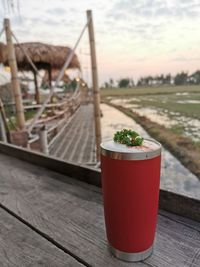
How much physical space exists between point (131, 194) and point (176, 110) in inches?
34.3

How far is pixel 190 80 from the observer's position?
1288mm

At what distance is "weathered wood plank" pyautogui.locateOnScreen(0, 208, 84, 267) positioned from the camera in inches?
28.0

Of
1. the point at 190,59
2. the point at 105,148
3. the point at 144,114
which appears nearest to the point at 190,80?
the point at 190,59

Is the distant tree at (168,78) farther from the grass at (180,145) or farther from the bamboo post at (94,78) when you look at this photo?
the bamboo post at (94,78)

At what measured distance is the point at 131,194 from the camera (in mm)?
619

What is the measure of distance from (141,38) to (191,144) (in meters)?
0.88

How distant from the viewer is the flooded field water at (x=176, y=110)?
1256mm

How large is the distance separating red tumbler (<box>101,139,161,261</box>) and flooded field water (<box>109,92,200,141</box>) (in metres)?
0.69

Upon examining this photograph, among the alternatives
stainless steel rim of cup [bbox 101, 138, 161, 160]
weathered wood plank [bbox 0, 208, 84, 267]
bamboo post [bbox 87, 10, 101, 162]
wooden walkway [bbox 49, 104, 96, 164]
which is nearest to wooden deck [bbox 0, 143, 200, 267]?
weathered wood plank [bbox 0, 208, 84, 267]

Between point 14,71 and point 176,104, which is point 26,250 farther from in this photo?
point 14,71

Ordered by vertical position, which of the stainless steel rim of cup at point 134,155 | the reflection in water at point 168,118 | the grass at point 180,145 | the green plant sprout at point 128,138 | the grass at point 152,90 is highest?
the grass at point 152,90

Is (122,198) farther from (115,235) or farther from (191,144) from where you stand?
(191,144)

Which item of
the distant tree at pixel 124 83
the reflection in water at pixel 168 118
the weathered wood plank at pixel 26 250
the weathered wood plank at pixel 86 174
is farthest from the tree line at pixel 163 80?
the weathered wood plank at pixel 26 250

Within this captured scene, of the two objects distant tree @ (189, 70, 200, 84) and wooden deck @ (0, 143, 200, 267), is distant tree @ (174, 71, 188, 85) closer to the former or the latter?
distant tree @ (189, 70, 200, 84)
